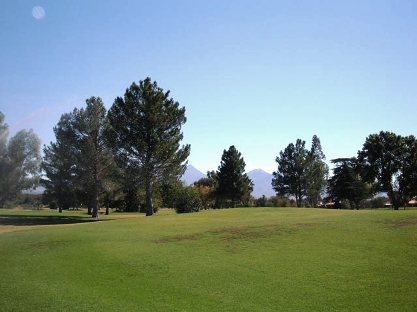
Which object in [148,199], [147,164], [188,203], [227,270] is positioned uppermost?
[147,164]

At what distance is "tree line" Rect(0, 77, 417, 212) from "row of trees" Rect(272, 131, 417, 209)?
14 centimetres

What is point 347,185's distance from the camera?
7012cm

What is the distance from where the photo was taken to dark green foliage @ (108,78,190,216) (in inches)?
1565

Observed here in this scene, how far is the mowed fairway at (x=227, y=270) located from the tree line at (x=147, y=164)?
23.1 m

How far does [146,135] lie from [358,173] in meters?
40.4

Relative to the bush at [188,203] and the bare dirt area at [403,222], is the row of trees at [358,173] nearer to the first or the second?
the bush at [188,203]

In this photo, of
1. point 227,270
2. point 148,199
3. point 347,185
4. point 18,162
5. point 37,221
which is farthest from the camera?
point 347,185

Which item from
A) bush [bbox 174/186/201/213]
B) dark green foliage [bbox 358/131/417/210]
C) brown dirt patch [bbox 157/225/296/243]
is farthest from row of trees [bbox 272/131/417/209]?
brown dirt patch [bbox 157/225/296/243]

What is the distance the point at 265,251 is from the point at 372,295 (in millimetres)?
5164

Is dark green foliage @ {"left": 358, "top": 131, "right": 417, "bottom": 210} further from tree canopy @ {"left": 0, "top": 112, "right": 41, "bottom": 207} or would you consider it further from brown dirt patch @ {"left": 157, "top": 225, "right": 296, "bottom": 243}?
tree canopy @ {"left": 0, "top": 112, "right": 41, "bottom": 207}

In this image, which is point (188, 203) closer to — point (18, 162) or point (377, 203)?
point (18, 162)

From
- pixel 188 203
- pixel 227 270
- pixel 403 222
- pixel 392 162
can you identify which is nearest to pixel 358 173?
pixel 392 162

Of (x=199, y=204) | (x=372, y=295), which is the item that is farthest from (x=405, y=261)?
(x=199, y=204)

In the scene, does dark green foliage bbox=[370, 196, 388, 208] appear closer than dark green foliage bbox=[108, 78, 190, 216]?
No
